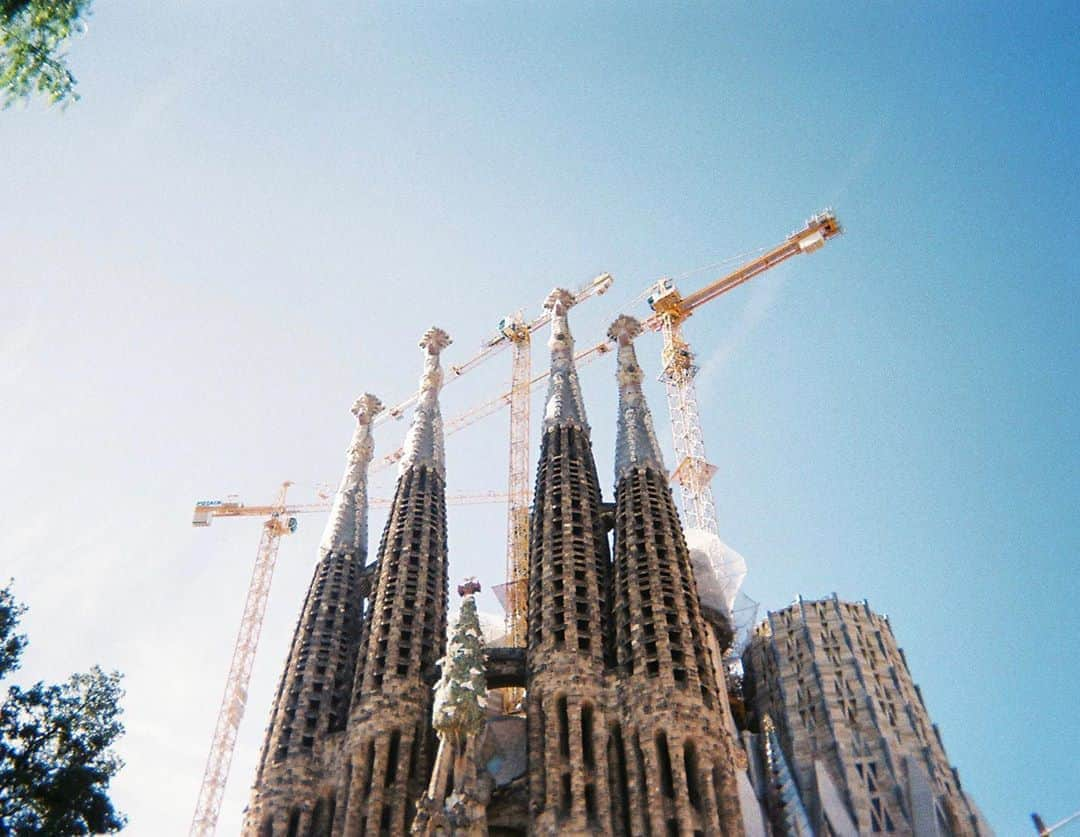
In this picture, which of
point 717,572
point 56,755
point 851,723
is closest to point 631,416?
point 717,572

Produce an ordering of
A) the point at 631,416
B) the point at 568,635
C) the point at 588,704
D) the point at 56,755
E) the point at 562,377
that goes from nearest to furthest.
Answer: the point at 56,755 < the point at 588,704 < the point at 568,635 < the point at 631,416 < the point at 562,377

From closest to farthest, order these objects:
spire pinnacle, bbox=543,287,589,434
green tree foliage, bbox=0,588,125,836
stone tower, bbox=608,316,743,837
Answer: green tree foliage, bbox=0,588,125,836, stone tower, bbox=608,316,743,837, spire pinnacle, bbox=543,287,589,434

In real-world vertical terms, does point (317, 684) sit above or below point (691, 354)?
below

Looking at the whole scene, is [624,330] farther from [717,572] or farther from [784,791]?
[784,791]

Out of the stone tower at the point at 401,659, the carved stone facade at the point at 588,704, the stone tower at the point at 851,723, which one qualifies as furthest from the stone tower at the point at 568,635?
the stone tower at the point at 851,723

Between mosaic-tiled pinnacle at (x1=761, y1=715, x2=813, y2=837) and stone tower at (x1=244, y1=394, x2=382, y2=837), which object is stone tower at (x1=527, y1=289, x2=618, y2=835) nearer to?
mosaic-tiled pinnacle at (x1=761, y1=715, x2=813, y2=837)

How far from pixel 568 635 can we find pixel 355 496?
711 inches

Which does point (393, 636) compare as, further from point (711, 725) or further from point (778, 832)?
point (778, 832)

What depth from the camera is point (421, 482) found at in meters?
50.7

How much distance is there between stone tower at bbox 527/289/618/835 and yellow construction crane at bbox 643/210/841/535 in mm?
10685

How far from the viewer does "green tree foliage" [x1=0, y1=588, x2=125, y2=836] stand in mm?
24219

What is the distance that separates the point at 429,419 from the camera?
55219 mm

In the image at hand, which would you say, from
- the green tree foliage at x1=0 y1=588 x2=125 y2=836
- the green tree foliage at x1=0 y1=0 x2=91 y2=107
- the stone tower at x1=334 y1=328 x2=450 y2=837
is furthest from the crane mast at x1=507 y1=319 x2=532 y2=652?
the green tree foliage at x1=0 y1=0 x2=91 y2=107

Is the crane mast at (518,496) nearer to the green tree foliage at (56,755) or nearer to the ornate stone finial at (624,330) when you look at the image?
the ornate stone finial at (624,330)
